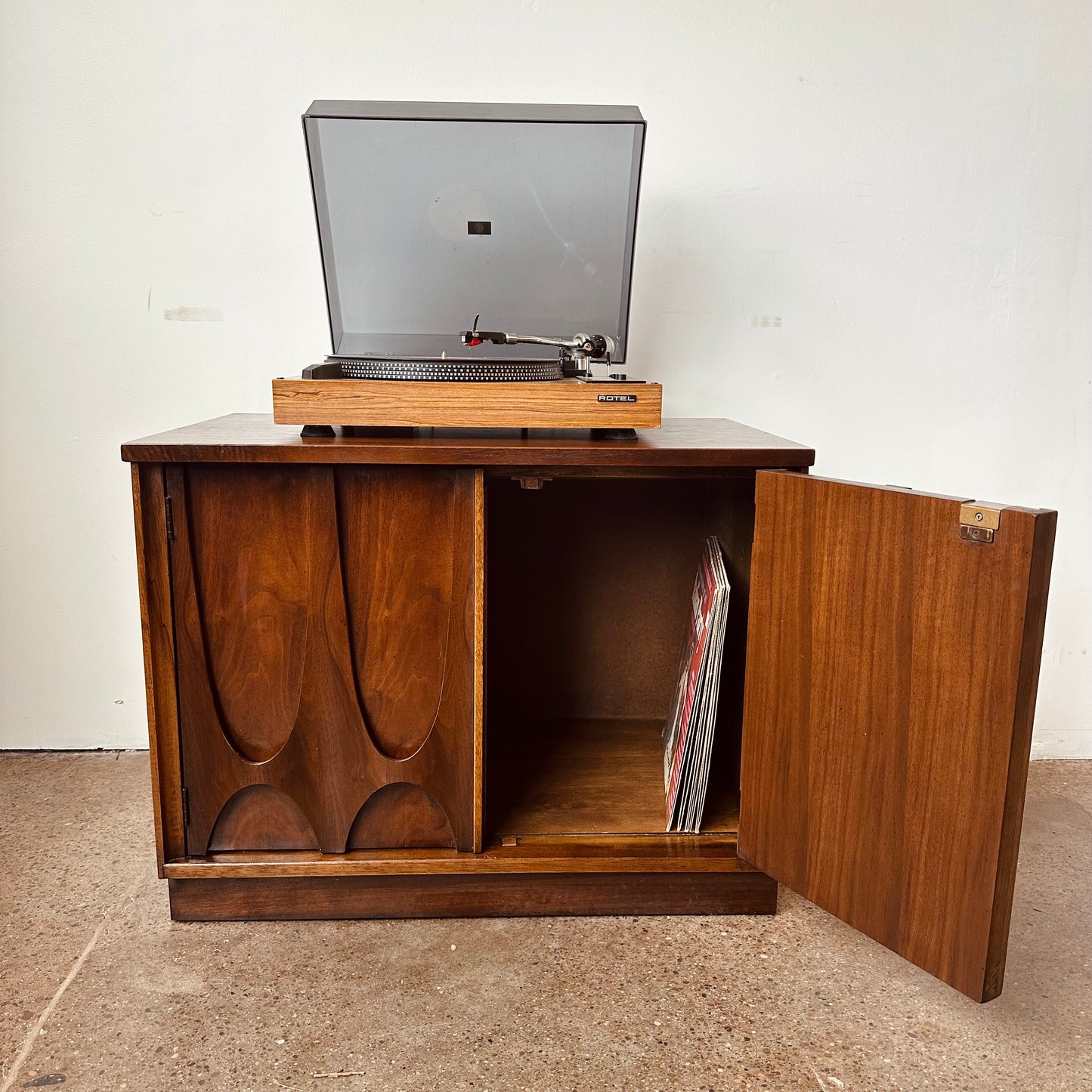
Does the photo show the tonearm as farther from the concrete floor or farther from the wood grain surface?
the concrete floor

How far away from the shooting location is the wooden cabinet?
2.94 feet

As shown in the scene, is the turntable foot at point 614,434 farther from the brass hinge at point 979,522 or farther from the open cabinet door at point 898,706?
the brass hinge at point 979,522

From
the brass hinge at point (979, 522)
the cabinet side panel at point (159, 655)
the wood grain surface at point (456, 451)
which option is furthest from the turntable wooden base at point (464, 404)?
the brass hinge at point (979, 522)

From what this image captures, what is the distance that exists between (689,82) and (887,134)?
379 millimetres

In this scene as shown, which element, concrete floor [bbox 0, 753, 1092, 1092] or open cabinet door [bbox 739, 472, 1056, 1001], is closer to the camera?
open cabinet door [bbox 739, 472, 1056, 1001]

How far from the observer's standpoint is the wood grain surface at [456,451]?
1122 mm

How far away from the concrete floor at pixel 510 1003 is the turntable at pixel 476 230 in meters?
0.69

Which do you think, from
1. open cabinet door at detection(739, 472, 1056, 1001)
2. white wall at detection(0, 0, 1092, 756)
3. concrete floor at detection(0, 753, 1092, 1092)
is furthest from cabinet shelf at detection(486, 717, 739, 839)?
white wall at detection(0, 0, 1092, 756)

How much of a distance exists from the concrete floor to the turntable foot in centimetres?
67

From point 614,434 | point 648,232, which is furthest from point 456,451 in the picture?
point 648,232

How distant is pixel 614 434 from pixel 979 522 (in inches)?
22.0

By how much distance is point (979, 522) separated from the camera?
33.4 inches

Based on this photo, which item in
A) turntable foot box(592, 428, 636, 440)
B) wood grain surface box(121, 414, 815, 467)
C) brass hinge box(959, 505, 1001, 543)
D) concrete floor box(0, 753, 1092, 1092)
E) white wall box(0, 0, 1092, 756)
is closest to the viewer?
brass hinge box(959, 505, 1001, 543)

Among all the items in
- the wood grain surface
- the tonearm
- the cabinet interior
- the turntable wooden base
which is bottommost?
the cabinet interior
